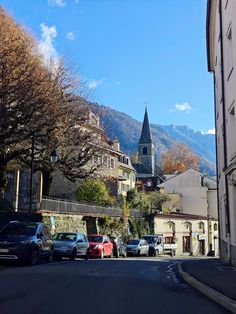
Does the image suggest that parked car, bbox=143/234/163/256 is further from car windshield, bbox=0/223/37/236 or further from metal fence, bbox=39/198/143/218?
car windshield, bbox=0/223/37/236

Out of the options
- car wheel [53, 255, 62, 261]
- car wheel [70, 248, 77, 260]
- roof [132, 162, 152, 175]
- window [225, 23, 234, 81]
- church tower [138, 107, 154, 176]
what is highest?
church tower [138, 107, 154, 176]

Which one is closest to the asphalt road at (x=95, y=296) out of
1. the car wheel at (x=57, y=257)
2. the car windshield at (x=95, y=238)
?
the car wheel at (x=57, y=257)

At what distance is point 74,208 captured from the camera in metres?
41.6

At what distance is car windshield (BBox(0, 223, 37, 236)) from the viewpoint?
71.6 ft

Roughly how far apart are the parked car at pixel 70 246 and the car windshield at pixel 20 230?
4.90 metres

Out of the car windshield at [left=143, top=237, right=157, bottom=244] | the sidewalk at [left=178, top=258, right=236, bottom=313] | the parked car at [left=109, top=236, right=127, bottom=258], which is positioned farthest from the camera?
the car windshield at [left=143, top=237, right=157, bottom=244]

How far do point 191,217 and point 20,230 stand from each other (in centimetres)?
5005

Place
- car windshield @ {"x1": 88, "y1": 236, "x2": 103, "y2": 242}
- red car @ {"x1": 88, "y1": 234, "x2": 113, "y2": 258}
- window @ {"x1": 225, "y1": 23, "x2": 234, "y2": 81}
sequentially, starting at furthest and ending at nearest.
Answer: car windshield @ {"x1": 88, "y1": 236, "x2": 103, "y2": 242} < red car @ {"x1": 88, "y1": 234, "x2": 113, "y2": 258} < window @ {"x1": 225, "y1": 23, "x2": 234, "y2": 81}

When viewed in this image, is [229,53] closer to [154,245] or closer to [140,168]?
[154,245]

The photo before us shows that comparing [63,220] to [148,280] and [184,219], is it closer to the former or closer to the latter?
[148,280]

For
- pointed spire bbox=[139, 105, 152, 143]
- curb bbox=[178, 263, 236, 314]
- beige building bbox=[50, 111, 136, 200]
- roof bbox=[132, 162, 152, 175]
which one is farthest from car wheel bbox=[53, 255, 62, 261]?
pointed spire bbox=[139, 105, 152, 143]

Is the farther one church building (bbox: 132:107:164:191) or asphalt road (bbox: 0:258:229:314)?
church building (bbox: 132:107:164:191)

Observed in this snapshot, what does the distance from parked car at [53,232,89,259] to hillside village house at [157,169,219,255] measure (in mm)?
34720

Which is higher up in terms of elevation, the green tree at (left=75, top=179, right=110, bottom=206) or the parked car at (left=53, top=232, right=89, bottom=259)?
the green tree at (left=75, top=179, right=110, bottom=206)
